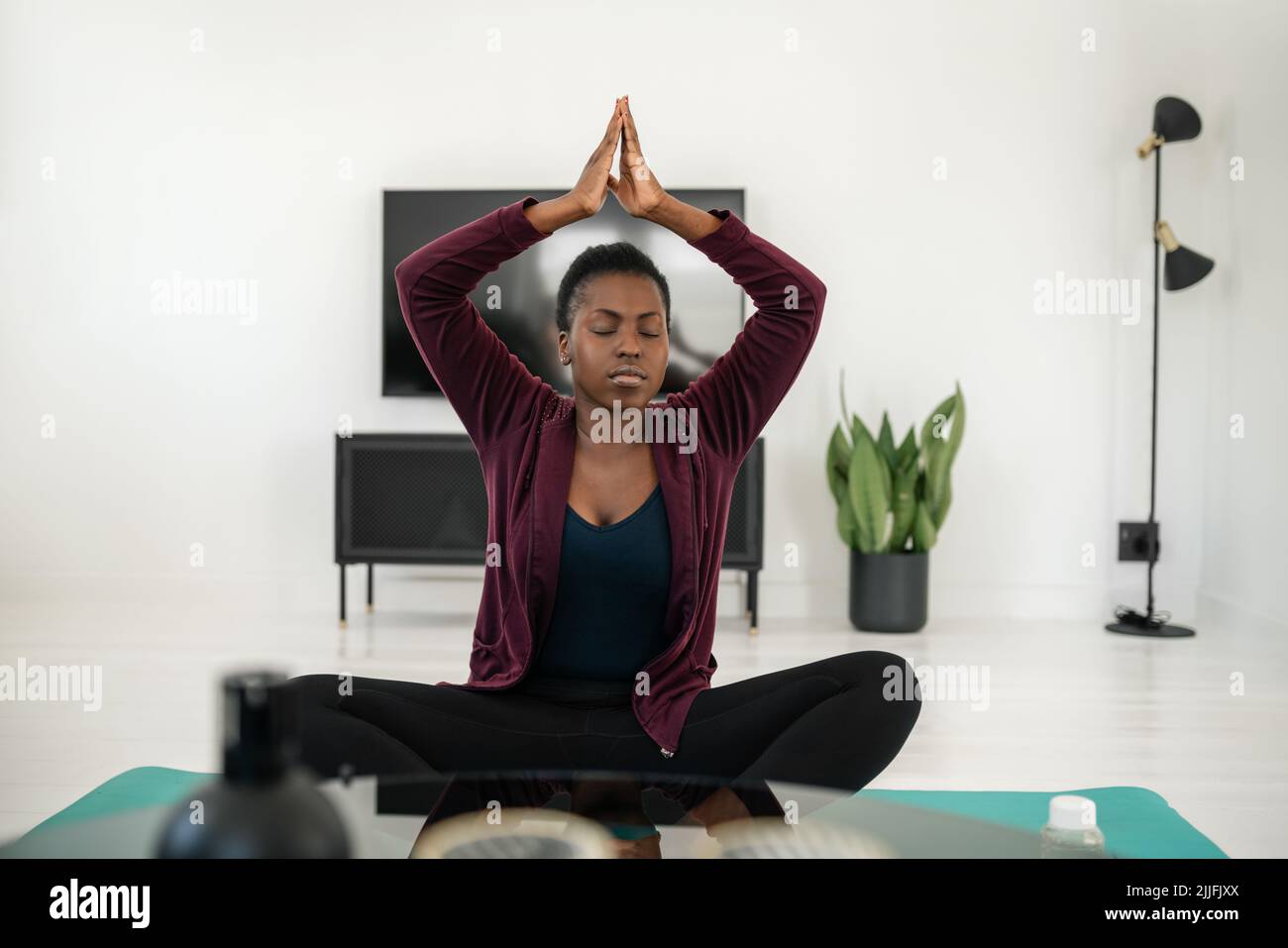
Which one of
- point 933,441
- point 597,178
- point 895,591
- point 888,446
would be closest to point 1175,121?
point 933,441

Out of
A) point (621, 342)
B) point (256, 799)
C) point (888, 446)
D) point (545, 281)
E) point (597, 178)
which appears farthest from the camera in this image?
point (545, 281)

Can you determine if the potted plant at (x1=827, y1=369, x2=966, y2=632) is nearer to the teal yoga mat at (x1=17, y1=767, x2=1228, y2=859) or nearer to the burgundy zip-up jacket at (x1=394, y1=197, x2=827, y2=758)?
the teal yoga mat at (x1=17, y1=767, x2=1228, y2=859)

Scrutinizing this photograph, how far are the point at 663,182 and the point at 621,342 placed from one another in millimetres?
2901

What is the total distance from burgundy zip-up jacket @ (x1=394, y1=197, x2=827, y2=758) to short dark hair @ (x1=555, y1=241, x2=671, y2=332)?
0.08m

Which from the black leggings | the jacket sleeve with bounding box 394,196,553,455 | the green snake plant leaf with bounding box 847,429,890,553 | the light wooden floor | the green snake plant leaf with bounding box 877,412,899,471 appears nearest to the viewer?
the black leggings

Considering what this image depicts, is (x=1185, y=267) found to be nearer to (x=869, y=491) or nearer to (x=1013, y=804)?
(x=869, y=491)

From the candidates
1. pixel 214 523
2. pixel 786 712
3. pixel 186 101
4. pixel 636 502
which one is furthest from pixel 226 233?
pixel 786 712

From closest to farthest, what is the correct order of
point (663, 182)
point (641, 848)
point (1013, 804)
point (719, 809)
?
point (641, 848) → point (719, 809) → point (1013, 804) → point (663, 182)

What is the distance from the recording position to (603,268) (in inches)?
64.0

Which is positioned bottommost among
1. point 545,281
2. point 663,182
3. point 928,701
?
point 928,701

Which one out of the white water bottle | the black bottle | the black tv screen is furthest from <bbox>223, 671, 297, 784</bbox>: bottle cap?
the black tv screen

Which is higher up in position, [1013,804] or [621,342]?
[621,342]

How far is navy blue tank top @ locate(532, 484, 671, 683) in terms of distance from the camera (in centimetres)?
159

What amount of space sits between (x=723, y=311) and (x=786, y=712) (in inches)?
113
